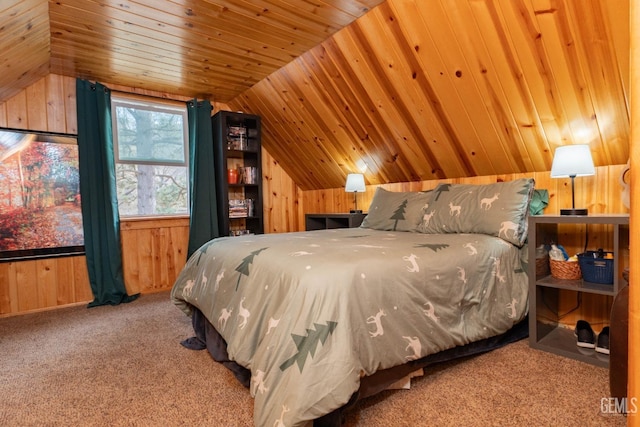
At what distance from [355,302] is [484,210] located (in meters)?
1.33

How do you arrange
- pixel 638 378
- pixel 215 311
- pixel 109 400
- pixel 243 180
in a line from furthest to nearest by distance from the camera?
1. pixel 243 180
2. pixel 215 311
3. pixel 109 400
4. pixel 638 378

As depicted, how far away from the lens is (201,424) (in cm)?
141

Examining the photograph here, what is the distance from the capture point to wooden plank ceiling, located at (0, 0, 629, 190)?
1.82 meters

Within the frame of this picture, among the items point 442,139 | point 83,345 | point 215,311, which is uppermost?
point 442,139

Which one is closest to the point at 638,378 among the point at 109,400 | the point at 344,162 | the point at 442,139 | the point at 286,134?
the point at 109,400

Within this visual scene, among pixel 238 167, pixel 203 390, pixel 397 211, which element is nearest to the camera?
pixel 203 390

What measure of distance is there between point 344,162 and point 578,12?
7.58 ft

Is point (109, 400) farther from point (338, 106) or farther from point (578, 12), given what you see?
point (578, 12)

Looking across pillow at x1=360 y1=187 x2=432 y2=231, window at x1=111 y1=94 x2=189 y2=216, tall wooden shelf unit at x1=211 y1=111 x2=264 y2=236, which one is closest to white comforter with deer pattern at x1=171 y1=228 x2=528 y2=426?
pillow at x1=360 y1=187 x2=432 y2=231

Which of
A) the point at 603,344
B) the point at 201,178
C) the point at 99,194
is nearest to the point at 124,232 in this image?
the point at 99,194

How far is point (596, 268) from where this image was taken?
1.94 metres

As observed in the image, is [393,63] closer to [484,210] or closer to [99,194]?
[484,210]

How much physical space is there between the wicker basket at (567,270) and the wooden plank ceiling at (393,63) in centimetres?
70

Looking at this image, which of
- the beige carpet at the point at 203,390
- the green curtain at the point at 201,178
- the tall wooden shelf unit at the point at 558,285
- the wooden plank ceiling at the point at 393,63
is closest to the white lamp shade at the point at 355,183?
the wooden plank ceiling at the point at 393,63
